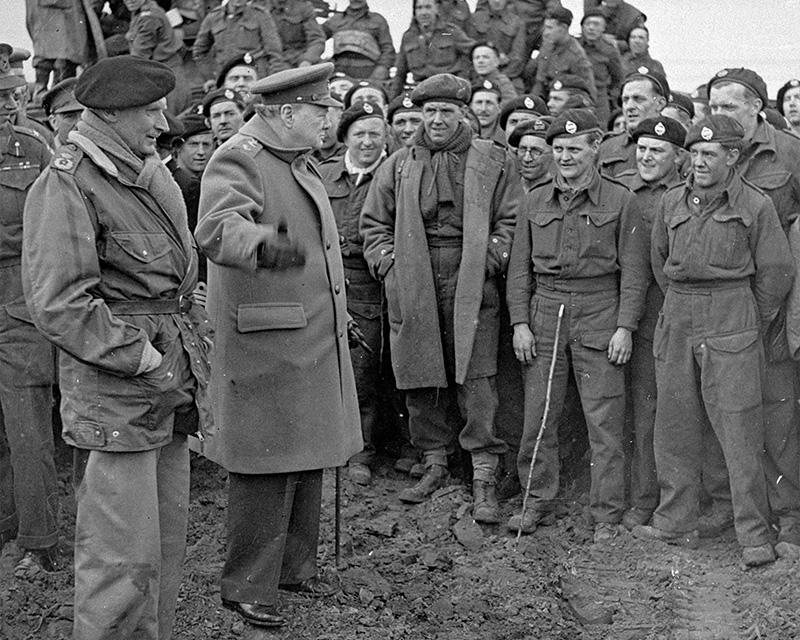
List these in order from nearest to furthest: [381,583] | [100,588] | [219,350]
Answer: [100,588]
[219,350]
[381,583]

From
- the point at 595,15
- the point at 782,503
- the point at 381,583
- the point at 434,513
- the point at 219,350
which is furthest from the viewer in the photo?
the point at 595,15

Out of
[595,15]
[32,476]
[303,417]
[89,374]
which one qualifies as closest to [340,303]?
[303,417]

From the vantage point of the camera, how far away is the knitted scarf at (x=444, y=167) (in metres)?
6.38

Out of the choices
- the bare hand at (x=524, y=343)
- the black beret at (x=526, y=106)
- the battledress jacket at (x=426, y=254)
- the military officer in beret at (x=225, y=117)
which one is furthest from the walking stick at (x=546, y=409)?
the military officer in beret at (x=225, y=117)

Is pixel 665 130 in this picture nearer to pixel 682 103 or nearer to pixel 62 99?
pixel 682 103

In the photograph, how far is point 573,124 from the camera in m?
6.04

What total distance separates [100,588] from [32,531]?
6.77ft

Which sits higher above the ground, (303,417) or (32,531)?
(303,417)

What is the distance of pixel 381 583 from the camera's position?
529 centimetres

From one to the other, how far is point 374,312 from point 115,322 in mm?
3404

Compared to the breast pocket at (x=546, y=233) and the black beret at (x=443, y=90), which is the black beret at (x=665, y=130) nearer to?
the breast pocket at (x=546, y=233)

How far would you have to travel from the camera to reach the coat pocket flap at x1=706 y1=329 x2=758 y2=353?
5.60 m

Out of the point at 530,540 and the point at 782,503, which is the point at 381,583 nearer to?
the point at 530,540

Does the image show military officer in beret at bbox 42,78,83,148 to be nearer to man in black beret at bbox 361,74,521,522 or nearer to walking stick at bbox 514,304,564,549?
man in black beret at bbox 361,74,521,522
